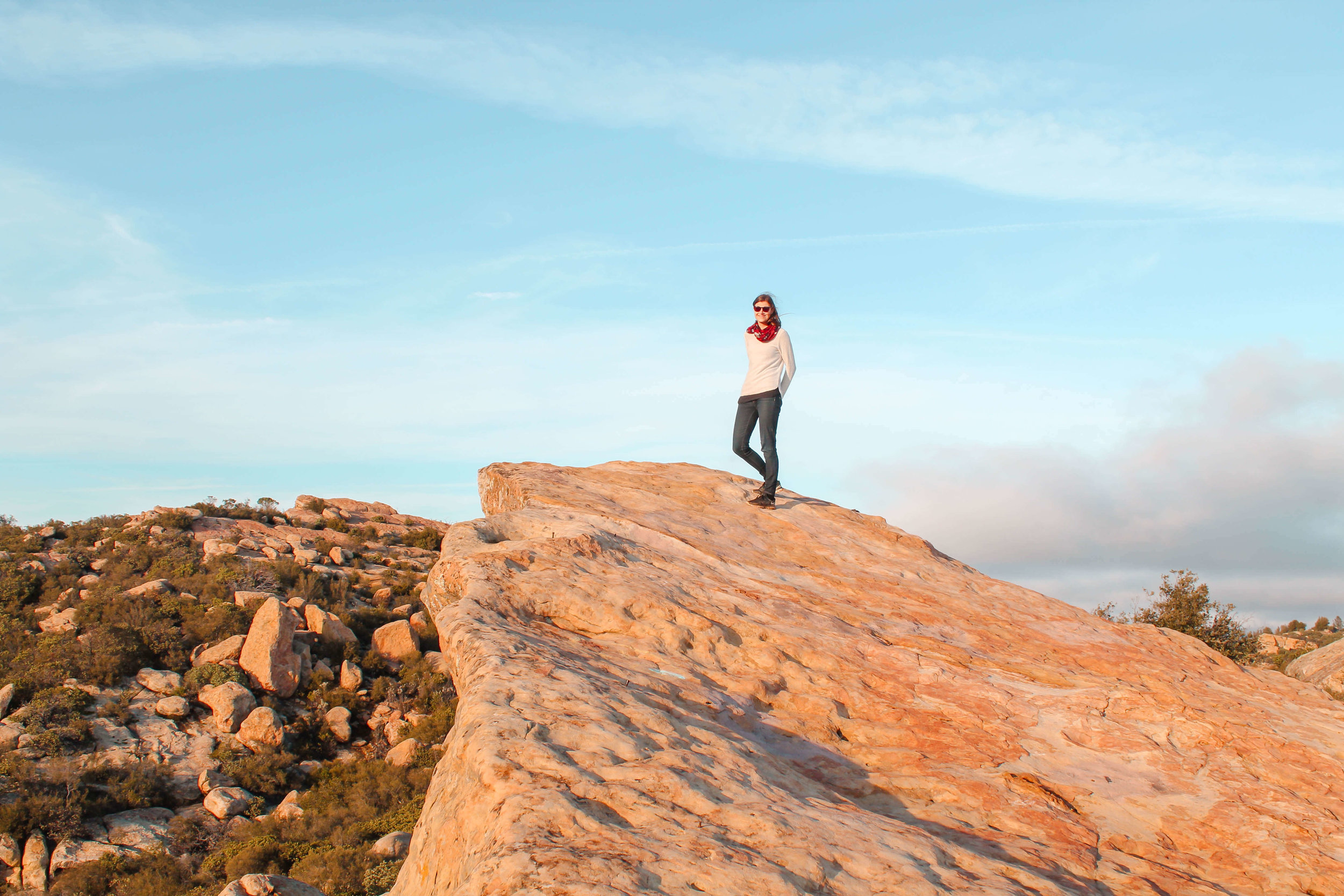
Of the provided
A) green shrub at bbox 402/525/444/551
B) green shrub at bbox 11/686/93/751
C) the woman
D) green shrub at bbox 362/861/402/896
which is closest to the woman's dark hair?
the woman

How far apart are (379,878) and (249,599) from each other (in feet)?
34.6

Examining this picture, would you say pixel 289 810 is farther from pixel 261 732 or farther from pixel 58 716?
pixel 58 716

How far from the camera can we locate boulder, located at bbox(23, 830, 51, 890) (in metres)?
12.9

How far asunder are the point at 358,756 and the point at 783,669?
1372 cm

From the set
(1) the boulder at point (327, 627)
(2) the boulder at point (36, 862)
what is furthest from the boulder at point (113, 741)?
(1) the boulder at point (327, 627)

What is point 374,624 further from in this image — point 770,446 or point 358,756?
point 770,446

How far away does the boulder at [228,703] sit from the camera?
56.0 ft

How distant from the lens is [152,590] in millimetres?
21359

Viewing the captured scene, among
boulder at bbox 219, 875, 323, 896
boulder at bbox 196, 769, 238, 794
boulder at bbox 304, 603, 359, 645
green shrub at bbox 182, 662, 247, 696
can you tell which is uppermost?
boulder at bbox 304, 603, 359, 645

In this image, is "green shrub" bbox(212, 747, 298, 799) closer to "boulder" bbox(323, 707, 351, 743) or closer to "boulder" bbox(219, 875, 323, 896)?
"boulder" bbox(323, 707, 351, 743)

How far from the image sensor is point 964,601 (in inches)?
381

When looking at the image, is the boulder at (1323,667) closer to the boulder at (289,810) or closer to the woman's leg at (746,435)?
the woman's leg at (746,435)

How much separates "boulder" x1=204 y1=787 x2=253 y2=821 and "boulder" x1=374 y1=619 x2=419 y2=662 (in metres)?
5.27

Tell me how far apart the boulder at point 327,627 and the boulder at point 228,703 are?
94.8 inches
